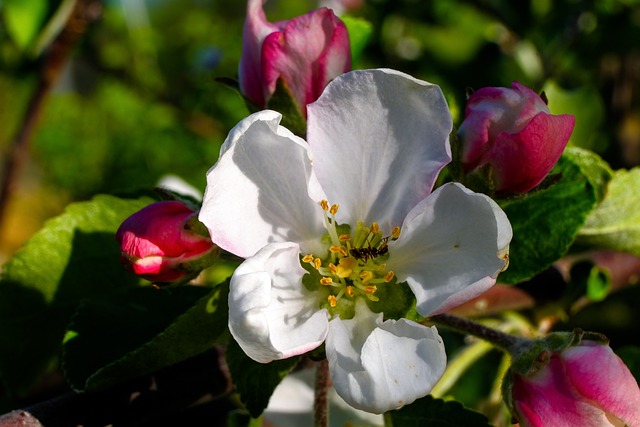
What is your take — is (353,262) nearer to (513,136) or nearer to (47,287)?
(513,136)

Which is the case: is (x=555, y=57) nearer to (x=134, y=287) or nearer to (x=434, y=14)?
(x=434, y=14)

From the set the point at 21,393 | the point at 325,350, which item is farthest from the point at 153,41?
the point at 325,350

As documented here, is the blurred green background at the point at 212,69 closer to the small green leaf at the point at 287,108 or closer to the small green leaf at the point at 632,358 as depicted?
the small green leaf at the point at 287,108

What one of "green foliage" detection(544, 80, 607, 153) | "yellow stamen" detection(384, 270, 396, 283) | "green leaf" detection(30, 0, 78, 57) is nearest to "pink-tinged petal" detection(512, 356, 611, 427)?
"yellow stamen" detection(384, 270, 396, 283)

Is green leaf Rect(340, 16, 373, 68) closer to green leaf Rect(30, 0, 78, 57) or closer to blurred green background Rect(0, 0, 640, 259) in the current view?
blurred green background Rect(0, 0, 640, 259)

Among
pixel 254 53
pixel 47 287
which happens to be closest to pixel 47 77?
pixel 47 287
